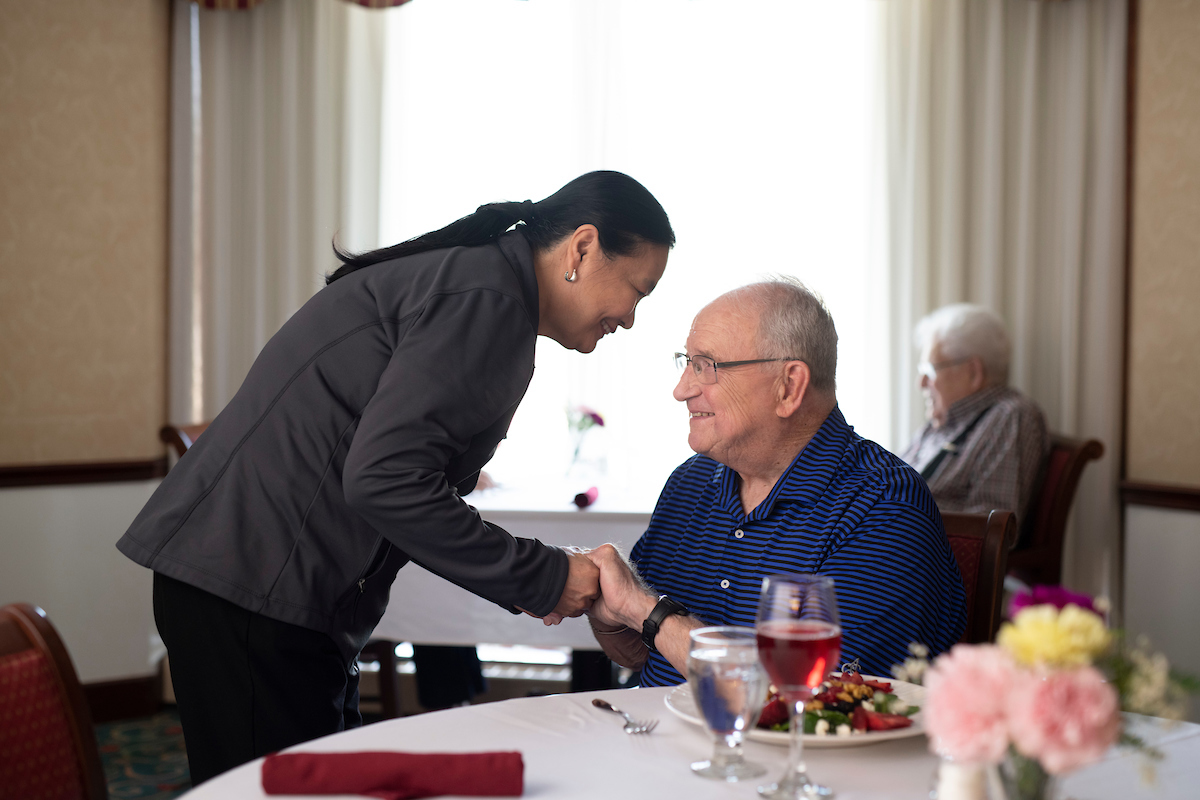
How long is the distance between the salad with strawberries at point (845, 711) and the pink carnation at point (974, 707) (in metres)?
0.34

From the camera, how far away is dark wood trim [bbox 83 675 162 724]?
3676mm

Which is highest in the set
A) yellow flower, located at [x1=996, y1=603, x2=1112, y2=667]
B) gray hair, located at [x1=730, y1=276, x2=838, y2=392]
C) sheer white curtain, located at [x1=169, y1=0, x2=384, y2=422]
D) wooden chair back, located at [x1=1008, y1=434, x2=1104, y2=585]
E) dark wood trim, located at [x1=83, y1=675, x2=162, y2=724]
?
sheer white curtain, located at [x1=169, y1=0, x2=384, y2=422]

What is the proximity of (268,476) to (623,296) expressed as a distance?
2.11ft

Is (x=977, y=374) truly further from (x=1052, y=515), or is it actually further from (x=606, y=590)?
(x=606, y=590)

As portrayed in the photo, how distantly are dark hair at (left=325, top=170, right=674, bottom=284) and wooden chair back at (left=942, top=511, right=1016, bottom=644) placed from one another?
0.80 meters

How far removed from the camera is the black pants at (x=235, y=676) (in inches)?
58.2

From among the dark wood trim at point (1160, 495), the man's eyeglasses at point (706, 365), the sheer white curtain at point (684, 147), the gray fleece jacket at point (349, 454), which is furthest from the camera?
the sheer white curtain at point (684, 147)

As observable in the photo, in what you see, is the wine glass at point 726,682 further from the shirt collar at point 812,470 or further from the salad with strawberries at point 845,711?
the shirt collar at point 812,470

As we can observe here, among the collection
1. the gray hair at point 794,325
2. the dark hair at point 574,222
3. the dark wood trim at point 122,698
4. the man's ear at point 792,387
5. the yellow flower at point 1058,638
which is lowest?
the dark wood trim at point 122,698

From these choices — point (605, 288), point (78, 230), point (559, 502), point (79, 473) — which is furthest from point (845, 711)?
point (78, 230)

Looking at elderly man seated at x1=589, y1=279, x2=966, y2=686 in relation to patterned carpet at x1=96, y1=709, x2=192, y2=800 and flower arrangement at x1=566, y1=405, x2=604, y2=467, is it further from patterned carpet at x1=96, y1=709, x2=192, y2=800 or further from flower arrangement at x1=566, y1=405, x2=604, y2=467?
patterned carpet at x1=96, y1=709, x2=192, y2=800

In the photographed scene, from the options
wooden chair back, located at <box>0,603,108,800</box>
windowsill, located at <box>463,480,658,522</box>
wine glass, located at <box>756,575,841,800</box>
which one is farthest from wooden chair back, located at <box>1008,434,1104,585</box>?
wooden chair back, located at <box>0,603,108,800</box>

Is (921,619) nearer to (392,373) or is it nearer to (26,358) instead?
(392,373)

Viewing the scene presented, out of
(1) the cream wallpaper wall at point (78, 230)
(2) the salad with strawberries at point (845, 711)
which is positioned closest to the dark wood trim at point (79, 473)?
(1) the cream wallpaper wall at point (78, 230)
